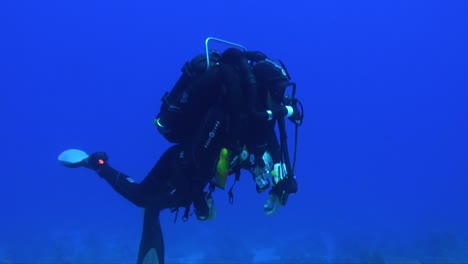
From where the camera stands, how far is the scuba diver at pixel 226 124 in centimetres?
498

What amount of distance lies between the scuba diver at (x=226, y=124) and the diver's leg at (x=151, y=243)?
0.06m

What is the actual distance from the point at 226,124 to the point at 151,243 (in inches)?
72.1

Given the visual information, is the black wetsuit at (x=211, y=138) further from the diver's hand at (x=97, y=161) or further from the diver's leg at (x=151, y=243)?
the diver's hand at (x=97, y=161)

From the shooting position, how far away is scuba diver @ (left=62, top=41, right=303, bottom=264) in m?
4.98

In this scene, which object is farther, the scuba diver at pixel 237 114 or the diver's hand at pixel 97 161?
the diver's hand at pixel 97 161

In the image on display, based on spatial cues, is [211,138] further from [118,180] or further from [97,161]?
[97,161]

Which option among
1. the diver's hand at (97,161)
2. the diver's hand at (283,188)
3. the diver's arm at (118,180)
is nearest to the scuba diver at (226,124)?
the diver's hand at (283,188)

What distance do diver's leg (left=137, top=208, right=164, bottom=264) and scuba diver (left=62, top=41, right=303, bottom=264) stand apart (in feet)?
0.20

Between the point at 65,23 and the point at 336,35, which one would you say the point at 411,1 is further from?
the point at 65,23

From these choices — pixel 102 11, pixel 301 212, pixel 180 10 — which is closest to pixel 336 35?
pixel 180 10

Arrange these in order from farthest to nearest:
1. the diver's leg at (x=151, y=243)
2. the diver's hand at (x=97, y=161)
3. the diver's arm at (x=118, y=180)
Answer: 1. the diver's hand at (x=97, y=161)
2. the diver's arm at (x=118, y=180)
3. the diver's leg at (x=151, y=243)

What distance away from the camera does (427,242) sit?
2088 cm

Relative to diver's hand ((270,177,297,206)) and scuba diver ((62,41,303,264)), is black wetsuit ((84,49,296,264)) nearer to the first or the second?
scuba diver ((62,41,303,264))

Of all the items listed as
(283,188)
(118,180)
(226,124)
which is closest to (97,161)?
(118,180)
